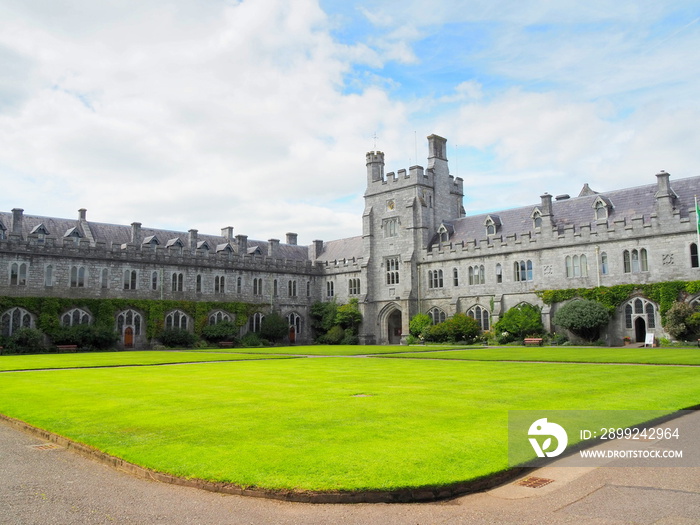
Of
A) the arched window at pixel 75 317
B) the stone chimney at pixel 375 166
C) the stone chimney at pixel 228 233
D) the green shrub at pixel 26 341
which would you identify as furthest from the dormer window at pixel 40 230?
the stone chimney at pixel 375 166

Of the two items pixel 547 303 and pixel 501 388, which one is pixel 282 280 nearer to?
pixel 547 303

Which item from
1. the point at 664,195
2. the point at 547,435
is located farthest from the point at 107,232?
the point at 547,435

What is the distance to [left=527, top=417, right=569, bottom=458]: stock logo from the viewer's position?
25.6 feet

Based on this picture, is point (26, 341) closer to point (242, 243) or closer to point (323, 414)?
point (242, 243)

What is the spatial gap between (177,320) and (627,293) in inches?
1321

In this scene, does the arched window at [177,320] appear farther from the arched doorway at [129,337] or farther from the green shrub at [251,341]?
the green shrub at [251,341]

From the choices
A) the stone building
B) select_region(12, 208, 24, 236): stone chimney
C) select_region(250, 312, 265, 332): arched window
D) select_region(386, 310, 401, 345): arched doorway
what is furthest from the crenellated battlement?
select_region(386, 310, 401, 345): arched doorway

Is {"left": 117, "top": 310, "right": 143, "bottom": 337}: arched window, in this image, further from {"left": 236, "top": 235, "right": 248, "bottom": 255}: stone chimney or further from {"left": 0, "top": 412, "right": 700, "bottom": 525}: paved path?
{"left": 0, "top": 412, "right": 700, "bottom": 525}: paved path

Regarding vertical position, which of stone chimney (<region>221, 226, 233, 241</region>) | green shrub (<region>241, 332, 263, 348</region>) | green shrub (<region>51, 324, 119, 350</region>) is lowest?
green shrub (<region>241, 332, 263, 348</region>)

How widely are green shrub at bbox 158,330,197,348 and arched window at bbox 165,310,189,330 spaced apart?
2.95 feet

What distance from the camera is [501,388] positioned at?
13.4 m

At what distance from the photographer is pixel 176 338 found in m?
46.5

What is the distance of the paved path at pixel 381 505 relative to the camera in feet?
18.8

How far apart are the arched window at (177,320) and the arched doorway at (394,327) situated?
57.1 feet
